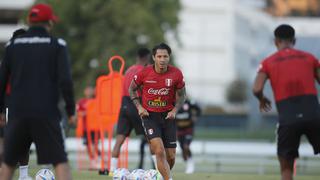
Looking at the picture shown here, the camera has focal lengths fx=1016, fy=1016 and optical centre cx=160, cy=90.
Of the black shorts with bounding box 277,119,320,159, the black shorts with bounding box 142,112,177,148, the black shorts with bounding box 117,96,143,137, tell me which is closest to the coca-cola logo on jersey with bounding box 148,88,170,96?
the black shorts with bounding box 142,112,177,148

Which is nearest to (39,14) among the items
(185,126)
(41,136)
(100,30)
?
Answer: (41,136)

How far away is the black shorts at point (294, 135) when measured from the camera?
1162 cm

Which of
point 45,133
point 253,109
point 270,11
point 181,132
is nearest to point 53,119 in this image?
point 45,133

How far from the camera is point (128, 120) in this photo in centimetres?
1788

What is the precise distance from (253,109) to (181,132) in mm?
19953

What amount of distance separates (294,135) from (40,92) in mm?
2987

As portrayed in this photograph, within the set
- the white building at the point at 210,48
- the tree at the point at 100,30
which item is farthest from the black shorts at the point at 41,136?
the white building at the point at 210,48

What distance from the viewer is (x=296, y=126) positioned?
11594mm

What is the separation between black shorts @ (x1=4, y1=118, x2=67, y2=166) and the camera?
1080 cm

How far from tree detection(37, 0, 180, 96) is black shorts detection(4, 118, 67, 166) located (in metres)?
41.1

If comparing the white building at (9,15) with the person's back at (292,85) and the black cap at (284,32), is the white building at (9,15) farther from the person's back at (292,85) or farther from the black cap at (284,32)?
the person's back at (292,85)

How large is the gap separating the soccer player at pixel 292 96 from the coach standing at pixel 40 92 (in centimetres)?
236

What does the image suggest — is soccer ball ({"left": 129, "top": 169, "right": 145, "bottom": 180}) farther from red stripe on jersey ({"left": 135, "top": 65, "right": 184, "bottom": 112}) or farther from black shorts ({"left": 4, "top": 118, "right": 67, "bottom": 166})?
black shorts ({"left": 4, "top": 118, "right": 67, "bottom": 166})

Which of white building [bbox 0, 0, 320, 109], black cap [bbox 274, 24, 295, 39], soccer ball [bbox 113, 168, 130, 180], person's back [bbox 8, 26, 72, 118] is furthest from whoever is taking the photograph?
white building [bbox 0, 0, 320, 109]
